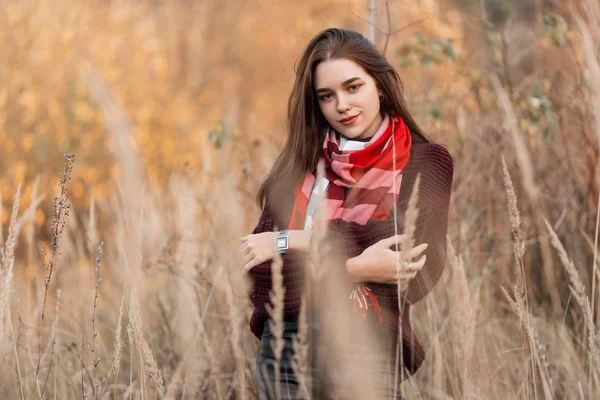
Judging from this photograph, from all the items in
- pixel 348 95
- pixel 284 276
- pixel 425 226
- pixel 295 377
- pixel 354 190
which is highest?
pixel 348 95

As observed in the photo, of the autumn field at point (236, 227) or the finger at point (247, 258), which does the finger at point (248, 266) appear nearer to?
the finger at point (247, 258)

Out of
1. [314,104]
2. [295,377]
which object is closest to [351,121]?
[314,104]

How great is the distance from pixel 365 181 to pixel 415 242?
195mm

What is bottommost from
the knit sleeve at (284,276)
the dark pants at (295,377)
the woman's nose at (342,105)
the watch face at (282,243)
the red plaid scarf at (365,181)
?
the dark pants at (295,377)

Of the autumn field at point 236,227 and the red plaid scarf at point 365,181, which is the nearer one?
the red plaid scarf at point 365,181

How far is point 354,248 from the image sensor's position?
1699mm

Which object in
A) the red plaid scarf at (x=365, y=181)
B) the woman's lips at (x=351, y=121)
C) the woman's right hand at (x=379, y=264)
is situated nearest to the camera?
the woman's right hand at (x=379, y=264)

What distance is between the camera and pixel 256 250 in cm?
179

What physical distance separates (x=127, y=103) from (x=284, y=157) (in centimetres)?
458

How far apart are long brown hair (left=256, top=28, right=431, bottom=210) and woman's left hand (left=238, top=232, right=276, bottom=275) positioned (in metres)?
0.15

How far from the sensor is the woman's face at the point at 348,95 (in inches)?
72.3

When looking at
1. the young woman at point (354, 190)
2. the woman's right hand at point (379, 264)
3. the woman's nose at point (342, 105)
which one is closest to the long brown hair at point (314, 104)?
the young woman at point (354, 190)

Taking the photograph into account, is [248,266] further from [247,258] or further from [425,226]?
[425,226]

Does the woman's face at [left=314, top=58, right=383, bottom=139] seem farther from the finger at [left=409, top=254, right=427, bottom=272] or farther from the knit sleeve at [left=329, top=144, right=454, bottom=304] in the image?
the finger at [left=409, top=254, right=427, bottom=272]
